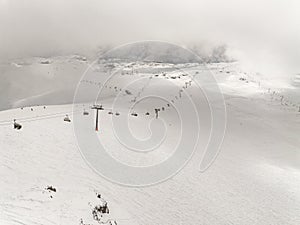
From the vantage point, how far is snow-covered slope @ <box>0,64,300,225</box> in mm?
12711

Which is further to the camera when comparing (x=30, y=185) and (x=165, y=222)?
(x=165, y=222)

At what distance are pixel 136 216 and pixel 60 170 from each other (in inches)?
195

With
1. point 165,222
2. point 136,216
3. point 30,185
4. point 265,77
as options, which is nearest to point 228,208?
point 165,222

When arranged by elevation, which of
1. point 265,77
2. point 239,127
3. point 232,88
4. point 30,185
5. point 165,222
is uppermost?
point 265,77

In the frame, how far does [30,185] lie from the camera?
537 inches

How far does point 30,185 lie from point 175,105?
35885 millimetres

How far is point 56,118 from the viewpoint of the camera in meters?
26.9

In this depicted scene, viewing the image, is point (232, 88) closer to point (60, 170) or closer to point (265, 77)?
point (265, 77)

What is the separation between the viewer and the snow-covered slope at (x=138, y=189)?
12711 millimetres

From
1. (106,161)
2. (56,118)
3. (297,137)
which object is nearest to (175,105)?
(297,137)

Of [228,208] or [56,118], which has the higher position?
[56,118]

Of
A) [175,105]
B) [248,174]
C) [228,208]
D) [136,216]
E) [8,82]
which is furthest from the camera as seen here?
[8,82]

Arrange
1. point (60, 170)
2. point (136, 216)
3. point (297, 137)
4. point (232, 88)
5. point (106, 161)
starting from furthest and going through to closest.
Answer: point (232, 88)
point (297, 137)
point (106, 161)
point (60, 170)
point (136, 216)

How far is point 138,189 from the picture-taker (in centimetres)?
1758
